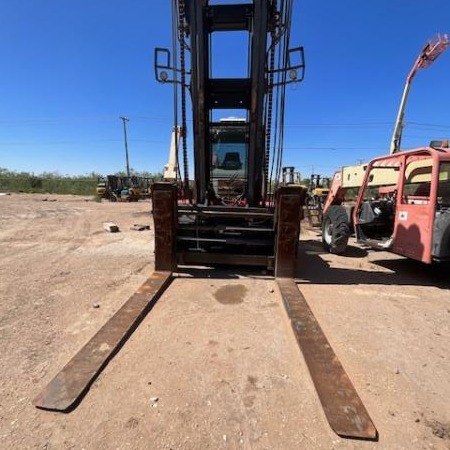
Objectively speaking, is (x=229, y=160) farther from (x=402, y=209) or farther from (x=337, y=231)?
(x=402, y=209)

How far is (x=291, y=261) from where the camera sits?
195 inches

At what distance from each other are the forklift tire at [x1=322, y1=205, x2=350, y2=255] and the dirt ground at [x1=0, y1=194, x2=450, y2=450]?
1427 millimetres

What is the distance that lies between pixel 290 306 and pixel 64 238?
6.78m

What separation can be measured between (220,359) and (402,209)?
13.8 feet

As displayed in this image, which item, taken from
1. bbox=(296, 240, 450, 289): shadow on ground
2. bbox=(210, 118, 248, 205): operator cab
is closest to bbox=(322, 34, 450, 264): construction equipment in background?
bbox=(296, 240, 450, 289): shadow on ground

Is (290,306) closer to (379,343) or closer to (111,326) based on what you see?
(379,343)

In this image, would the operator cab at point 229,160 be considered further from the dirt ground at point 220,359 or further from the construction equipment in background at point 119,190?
the construction equipment in background at point 119,190

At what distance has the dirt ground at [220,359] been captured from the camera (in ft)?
6.68

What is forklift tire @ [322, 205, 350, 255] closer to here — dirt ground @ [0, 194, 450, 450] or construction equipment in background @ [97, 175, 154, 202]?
dirt ground @ [0, 194, 450, 450]

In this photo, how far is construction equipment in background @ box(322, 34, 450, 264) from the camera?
4.84 m

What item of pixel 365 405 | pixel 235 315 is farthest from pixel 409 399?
pixel 235 315

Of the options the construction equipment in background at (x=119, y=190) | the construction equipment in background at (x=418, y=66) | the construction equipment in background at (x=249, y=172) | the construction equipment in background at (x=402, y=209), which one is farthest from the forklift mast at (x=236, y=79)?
the construction equipment in background at (x=119, y=190)

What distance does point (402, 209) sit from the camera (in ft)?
18.2

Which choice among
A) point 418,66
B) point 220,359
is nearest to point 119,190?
point 418,66
